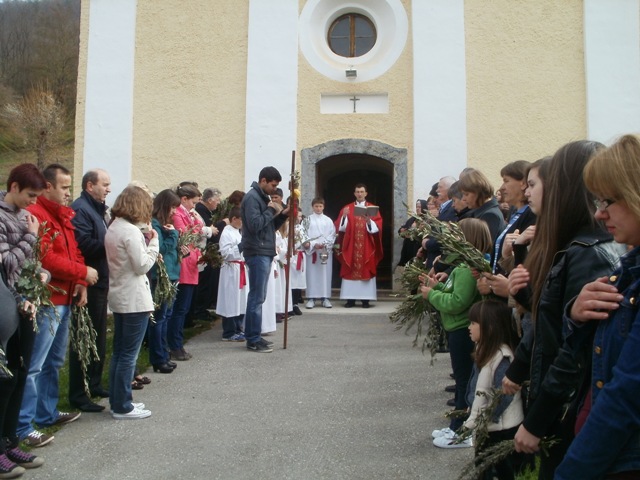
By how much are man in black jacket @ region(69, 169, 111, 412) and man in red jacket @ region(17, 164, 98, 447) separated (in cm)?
24

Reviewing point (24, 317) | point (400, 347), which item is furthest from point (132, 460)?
point (400, 347)

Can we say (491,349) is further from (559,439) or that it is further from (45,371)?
(45,371)

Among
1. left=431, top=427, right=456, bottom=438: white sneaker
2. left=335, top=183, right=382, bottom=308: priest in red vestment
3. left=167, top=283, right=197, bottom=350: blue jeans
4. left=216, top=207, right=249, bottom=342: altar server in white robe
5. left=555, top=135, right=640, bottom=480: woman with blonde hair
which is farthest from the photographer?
left=335, top=183, right=382, bottom=308: priest in red vestment

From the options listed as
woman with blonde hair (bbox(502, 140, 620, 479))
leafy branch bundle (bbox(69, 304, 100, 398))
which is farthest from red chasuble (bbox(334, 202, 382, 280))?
woman with blonde hair (bbox(502, 140, 620, 479))

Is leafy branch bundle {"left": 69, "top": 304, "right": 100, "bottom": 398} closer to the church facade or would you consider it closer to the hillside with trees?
the church facade

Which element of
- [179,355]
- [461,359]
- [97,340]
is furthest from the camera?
[179,355]

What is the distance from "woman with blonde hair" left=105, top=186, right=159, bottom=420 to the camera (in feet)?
16.4

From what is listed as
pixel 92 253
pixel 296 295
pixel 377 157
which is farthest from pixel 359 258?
pixel 92 253

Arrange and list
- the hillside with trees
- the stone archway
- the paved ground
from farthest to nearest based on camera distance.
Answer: the hillside with trees → the stone archway → the paved ground

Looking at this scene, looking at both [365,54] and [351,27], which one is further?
[351,27]

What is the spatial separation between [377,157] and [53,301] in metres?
7.97

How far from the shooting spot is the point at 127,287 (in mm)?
5023

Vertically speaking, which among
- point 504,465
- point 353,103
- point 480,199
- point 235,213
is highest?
point 353,103

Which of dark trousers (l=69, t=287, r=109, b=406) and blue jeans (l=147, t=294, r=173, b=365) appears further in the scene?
blue jeans (l=147, t=294, r=173, b=365)
